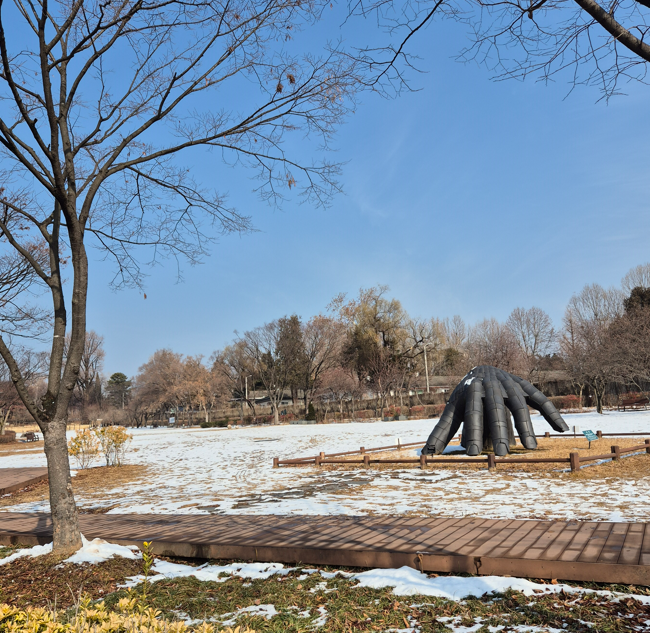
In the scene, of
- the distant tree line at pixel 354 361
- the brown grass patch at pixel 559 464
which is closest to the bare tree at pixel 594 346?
the distant tree line at pixel 354 361

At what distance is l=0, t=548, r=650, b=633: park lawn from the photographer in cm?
340

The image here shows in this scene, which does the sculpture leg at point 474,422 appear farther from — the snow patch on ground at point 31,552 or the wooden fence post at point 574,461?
the snow patch on ground at point 31,552

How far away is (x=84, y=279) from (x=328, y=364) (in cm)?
5408

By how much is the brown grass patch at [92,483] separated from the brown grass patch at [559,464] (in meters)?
5.35

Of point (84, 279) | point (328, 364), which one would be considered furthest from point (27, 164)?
point (328, 364)

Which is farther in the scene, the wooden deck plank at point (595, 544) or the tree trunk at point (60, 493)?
the tree trunk at point (60, 493)

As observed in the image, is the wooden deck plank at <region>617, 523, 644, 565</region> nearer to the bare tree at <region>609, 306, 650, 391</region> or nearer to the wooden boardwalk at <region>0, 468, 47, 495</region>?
the wooden boardwalk at <region>0, 468, 47, 495</region>

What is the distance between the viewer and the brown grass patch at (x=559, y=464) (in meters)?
10.3

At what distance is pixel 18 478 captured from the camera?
13.9m

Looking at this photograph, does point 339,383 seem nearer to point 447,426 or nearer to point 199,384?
point 199,384

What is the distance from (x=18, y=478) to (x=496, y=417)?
12266 mm

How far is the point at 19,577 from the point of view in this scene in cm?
504

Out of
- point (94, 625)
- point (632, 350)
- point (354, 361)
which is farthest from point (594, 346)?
point (94, 625)

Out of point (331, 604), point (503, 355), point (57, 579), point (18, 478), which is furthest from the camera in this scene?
point (503, 355)
